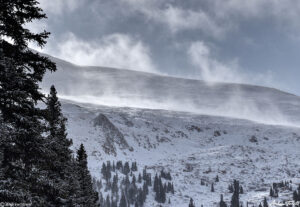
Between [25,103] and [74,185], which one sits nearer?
[25,103]

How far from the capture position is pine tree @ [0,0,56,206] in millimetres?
13531

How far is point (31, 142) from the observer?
1431 cm

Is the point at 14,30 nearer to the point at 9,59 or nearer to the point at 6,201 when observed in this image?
the point at 9,59

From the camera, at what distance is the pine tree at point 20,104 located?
533 inches

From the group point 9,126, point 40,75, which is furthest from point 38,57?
point 9,126

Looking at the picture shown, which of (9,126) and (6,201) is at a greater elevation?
(9,126)

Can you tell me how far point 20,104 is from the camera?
14344mm

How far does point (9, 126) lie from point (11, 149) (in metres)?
0.95

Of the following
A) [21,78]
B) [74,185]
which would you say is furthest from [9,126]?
[74,185]

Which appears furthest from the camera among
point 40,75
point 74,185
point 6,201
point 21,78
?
point 74,185

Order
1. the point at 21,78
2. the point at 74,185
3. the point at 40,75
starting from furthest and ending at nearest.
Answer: the point at 74,185
the point at 40,75
the point at 21,78

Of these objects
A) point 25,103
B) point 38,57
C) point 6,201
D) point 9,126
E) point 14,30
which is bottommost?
point 6,201

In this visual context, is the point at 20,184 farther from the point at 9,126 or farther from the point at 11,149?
the point at 9,126

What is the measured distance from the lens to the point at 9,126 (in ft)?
46.2
